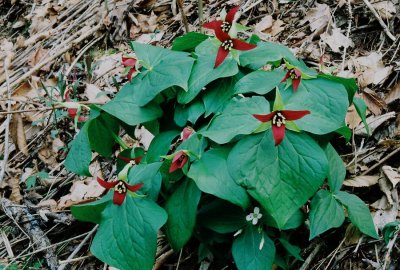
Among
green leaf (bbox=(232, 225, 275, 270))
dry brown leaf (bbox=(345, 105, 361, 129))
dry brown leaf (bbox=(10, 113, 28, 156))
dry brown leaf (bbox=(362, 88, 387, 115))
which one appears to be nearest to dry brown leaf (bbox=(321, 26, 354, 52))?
dry brown leaf (bbox=(362, 88, 387, 115))

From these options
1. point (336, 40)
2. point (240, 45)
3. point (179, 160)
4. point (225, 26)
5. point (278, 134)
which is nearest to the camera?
point (278, 134)

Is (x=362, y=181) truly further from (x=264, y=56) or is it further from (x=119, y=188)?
(x=119, y=188)

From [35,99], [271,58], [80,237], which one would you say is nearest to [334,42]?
[271,58]

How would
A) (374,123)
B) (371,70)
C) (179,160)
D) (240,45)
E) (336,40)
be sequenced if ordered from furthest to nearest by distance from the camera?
(336,40), (371,70), (374,123), (240,45), (179,160)

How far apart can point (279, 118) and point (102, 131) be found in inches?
24.8

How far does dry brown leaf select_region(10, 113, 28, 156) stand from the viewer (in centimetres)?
240

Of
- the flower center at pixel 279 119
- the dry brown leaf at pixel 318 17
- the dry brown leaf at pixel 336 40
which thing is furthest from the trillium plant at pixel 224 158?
the dry brown leaf at pixel 318 17

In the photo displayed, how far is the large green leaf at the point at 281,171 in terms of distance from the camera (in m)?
1.10

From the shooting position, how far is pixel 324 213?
1.29m

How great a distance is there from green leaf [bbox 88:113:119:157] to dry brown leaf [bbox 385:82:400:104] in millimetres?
1079

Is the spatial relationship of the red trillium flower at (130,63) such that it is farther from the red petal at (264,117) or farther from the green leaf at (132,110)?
the red petal at (264,117)

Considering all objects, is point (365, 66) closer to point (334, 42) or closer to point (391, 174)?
point (334, 42)

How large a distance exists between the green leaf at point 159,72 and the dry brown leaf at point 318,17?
3.63ft

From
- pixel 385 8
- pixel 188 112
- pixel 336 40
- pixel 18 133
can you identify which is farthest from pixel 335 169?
pixel 18 133
